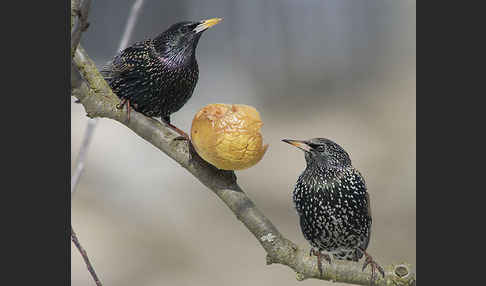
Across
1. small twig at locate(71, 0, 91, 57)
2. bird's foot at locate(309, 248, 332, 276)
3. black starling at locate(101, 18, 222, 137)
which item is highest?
small twig at locate(71, 0, 91, 57)

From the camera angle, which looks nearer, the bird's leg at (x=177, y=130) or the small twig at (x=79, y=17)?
the small twig at (x=79, y=17)

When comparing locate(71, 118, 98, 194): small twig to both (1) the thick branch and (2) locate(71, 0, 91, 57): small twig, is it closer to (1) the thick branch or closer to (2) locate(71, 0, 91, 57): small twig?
(1) the thick branch

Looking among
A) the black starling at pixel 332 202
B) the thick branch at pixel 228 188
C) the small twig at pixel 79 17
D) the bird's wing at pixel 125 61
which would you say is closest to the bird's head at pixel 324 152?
the black starling at pixel 332 202

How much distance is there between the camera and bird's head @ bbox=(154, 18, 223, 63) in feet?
5.23

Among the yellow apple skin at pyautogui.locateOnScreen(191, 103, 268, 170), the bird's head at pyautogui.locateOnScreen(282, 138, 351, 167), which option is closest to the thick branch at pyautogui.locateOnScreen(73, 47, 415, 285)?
the yellow apple skin at pyautogui.locateOnScreen(191, 103, 268, 170)

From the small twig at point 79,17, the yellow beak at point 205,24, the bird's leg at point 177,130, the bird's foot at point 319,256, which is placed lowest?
the bird's foot at point 319,256

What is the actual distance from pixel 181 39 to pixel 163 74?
10 centimetres

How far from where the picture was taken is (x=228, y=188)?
153 cm

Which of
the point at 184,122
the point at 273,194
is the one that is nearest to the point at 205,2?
the point at 184,122

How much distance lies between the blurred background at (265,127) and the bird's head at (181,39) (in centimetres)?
9

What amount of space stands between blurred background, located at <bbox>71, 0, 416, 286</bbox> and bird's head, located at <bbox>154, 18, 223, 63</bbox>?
0.09 meters

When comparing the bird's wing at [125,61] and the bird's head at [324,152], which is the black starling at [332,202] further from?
the bird's wing at [125,61]

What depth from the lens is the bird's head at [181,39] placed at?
62.7 inches

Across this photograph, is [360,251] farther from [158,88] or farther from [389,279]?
[158,88]
